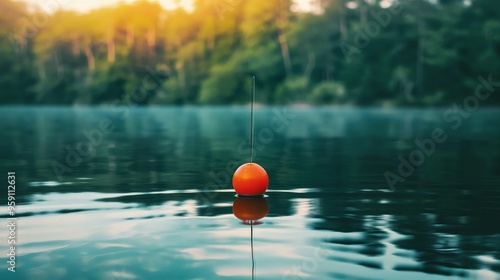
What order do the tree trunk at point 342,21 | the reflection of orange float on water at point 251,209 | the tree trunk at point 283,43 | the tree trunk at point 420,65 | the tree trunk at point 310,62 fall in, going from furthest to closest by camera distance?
the tree trunk at point 283,43 < the tree trunk at point 310,62 < the tree trunk at point 342,21 < the tree trunk at point 420,65 < the reflection of orange float on water at point 251,209

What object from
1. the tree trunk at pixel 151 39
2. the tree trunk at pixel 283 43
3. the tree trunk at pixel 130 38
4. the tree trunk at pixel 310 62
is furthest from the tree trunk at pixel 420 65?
the tree trunk at pixel 130 38

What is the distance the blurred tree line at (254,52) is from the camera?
274 feet

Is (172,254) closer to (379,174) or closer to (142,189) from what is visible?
(142,189)

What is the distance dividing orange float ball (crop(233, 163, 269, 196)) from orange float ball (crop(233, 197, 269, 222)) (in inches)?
6.4

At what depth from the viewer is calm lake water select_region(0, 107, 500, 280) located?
746cm

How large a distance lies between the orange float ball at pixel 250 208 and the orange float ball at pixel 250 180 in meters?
0.16

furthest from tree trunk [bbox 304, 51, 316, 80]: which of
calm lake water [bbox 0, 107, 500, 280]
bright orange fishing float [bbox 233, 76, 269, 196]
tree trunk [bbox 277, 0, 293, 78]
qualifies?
bright orange fishing float [bbox 233, 76, 269, 196]

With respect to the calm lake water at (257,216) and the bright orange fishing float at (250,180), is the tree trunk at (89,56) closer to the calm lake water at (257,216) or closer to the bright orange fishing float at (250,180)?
the calm lake water at (257,216)

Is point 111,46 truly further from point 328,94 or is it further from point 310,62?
point 328,94

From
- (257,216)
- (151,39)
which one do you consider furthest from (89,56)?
(257,216)

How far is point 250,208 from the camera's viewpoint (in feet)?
37.3

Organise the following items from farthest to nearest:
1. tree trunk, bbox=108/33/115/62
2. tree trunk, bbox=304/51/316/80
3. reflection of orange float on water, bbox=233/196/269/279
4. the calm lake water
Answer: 1. tree trunk, bbox=108/33/115/62
2. tree trunk, bbox=304/51/316/80
3. reflection of orange float on water, bbox=233/196/269/279
4. the calm lake water

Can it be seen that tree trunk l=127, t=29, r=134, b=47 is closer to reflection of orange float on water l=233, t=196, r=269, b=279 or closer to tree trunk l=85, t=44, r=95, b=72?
tree trunk l=85, t=44, r=95, b=72

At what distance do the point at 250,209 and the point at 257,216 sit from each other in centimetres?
70
